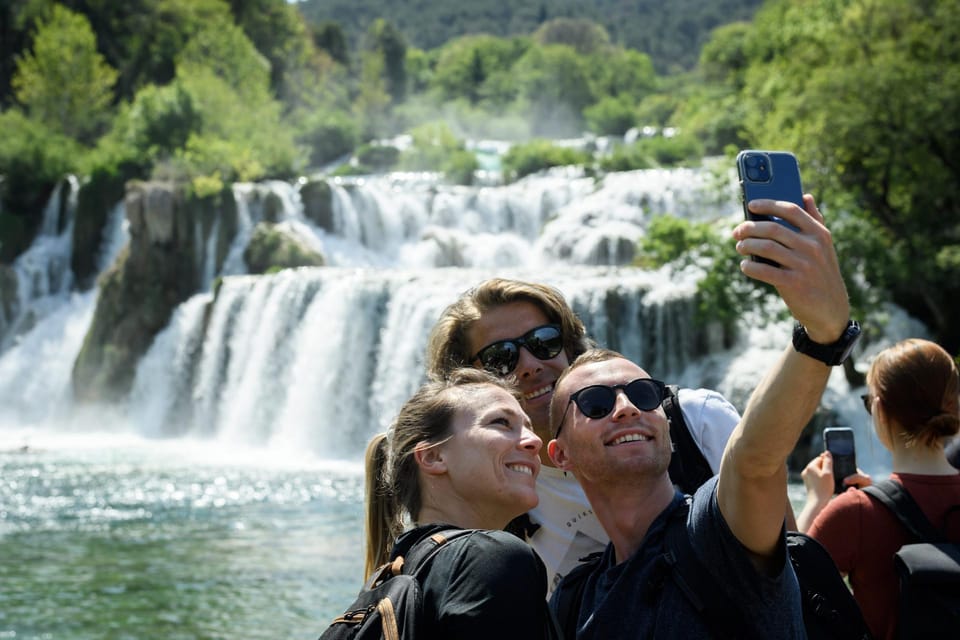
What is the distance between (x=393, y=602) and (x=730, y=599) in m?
0.66

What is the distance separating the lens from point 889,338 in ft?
65.3

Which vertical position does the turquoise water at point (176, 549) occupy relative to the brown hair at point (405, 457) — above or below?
below

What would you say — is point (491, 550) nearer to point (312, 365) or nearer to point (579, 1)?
point (312, 365)

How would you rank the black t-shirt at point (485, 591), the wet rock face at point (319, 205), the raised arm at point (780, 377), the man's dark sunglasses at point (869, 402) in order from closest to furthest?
the raised arm at point (780, 377)
the black t-shirt at point (485, 591)
the man's dark sunglasses at point (869, 402)
the wet rock face at point (319, 205)

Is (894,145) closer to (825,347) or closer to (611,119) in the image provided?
(825,347)

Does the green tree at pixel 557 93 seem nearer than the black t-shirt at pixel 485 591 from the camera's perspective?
No

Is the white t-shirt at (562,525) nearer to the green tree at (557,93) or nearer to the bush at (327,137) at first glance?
the bush at (327,137)

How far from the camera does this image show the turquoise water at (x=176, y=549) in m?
9.55

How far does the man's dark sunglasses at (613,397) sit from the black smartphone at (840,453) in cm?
131

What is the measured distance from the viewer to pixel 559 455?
9.57 feet

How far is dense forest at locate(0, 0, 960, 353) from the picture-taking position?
21.2 meters

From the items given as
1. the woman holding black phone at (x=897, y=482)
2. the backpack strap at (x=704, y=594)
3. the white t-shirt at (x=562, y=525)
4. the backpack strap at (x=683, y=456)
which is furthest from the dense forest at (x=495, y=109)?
the backpack strap at (x=704, y=594)

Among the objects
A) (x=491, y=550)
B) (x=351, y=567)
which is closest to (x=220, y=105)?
(x=351, y=567)

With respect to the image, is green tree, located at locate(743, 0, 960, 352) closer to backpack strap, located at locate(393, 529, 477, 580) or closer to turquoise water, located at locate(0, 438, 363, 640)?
turquoise water, located at locate(0, 438, 363, 640)
